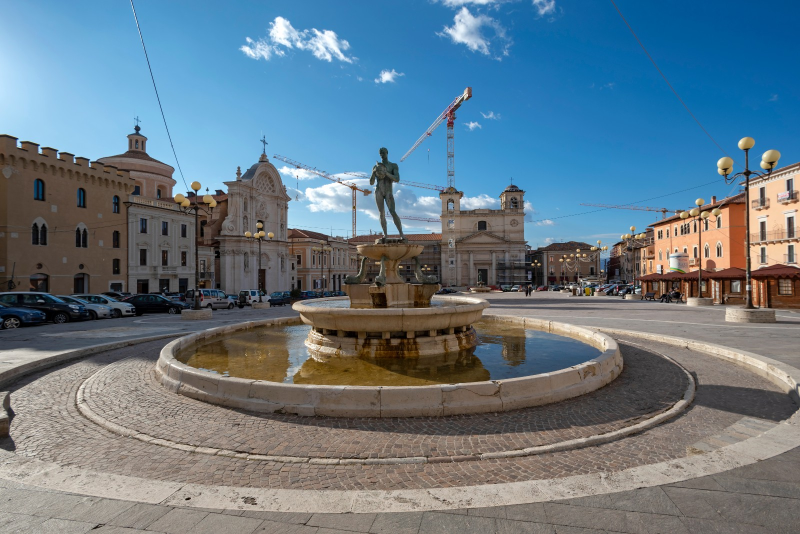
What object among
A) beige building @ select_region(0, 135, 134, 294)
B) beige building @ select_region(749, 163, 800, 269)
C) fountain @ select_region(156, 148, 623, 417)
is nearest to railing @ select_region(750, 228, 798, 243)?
beige building @ select_region(749, 163, 800, 269)

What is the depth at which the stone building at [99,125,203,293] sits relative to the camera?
4062cm

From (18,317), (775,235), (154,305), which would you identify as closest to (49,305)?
(18,317)

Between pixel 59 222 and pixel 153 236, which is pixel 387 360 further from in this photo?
pixel 153 236

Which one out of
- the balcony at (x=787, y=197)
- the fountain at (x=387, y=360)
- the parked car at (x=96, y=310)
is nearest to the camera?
the fountain at (x=387, y=360)

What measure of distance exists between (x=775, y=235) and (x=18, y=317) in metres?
47.8

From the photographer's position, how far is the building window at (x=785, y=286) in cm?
2458

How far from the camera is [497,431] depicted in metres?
5.03

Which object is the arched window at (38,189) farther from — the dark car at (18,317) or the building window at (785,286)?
the building window at (785,286)

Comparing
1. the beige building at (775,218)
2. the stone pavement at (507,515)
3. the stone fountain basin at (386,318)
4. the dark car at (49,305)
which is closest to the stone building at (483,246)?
the beige building at (775,218)

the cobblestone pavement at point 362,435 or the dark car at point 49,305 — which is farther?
the dark car at point 49,305

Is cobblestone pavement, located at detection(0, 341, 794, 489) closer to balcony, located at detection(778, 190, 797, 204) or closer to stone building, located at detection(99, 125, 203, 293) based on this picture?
balcony, located at detection(778, 190, 797, 204)

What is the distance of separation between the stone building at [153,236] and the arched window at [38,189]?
5934 mm

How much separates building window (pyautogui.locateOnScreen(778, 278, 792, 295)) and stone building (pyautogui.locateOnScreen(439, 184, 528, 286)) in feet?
213

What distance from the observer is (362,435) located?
4930 millimetres
